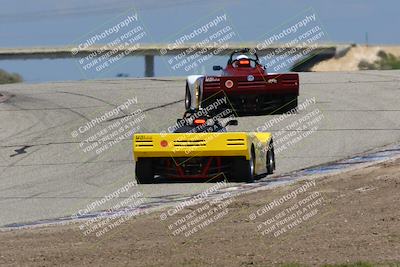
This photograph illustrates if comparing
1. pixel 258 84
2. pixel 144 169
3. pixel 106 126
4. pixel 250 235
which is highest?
pixel 250 235

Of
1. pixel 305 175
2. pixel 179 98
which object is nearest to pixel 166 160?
pixel 305 175

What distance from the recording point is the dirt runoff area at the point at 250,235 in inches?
372

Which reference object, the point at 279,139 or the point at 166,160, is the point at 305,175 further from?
the point at 279,139

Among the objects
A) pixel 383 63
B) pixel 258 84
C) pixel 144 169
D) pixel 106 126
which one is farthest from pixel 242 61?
pixel 383 63

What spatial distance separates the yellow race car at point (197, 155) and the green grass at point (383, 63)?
5606cm

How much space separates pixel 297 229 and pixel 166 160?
18.0 ft

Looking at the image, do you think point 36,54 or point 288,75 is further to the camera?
point 36,54

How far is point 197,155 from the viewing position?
1574cm

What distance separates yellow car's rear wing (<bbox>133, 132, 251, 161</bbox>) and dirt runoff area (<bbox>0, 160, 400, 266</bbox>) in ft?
6.45

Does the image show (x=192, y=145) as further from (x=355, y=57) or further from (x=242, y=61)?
(x=355, y=57)

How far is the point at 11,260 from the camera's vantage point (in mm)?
9719

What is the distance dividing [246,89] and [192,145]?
26.6 ft

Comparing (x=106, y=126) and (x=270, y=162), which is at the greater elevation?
(x=270, y=162)

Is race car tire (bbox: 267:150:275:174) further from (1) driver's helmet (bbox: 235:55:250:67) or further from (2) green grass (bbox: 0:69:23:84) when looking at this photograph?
(2) green grass (bbox: 0:69:23:84)
